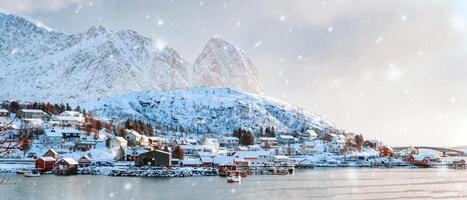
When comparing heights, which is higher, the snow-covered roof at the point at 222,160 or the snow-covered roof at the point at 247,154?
the snow-covered roof at the point at 247,154

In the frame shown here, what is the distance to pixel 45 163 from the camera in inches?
3078

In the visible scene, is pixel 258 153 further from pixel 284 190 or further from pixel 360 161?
pixel 284 190

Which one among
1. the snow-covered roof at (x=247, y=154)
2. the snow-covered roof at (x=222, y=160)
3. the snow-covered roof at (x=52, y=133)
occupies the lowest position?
the snow-covered roof at (x=222, y=160)

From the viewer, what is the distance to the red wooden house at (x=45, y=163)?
7774 cm

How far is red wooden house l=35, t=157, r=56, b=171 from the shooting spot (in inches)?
3061

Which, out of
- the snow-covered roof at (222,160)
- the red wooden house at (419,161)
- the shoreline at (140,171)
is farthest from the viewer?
the red wooden house at (419,161)

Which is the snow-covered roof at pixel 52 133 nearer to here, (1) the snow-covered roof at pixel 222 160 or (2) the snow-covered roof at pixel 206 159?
(2) the snow-covered roof at pixel 206 159

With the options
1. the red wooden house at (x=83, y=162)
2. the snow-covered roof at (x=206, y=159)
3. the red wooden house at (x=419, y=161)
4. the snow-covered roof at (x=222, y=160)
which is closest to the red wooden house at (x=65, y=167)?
the red wooden house at (x=83, y=162)

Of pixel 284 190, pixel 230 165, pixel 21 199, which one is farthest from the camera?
Answer: pixel 230 165

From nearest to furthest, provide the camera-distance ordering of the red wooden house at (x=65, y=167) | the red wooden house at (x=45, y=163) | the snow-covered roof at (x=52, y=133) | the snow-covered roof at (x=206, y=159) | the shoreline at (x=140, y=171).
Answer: the shoreline at (x=140, y=171) < the red wooden house at (x=65, y=167) < the red wooden house at (x=45, y=163) < the snow-covered roof at (x=206, y=159) < the snow-covered roof at (x=52, y=133)

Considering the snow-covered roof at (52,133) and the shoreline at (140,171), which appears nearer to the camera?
the shoreline at (140,171)

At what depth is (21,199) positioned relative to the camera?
40938mm

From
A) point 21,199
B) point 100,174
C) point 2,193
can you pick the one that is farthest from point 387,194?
point 100,174

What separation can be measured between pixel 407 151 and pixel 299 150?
1602 inches
